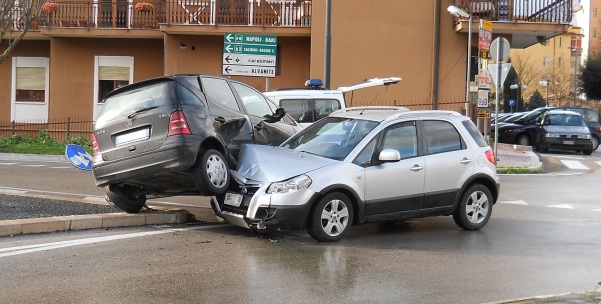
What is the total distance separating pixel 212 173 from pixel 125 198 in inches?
59.9

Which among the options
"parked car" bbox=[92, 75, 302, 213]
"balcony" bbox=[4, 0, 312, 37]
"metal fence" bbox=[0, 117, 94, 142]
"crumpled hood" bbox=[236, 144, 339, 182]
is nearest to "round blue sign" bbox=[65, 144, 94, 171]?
"parked car" bbox=[92, 75, 302, 213]

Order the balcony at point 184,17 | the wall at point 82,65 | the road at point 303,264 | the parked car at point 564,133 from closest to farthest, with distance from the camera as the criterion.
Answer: the road at point 303,264 → the balcony at point 184,17 → the parked car at point 564,133 → the wall at point 82,65

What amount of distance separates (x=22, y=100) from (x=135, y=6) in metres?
6.28

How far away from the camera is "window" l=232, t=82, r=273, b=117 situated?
10953 mm

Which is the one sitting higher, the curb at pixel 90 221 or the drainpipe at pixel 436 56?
the drainpipe at pixel 436 56

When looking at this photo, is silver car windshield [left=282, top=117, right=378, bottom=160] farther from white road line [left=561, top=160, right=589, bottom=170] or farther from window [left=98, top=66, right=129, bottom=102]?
window [left=98, top=66, right=129, bottom=102]

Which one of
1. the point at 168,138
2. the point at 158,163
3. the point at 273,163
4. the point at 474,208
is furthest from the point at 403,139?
the point at 158,163

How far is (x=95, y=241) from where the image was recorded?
911cm

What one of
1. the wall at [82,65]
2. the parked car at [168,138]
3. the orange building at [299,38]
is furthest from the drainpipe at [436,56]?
the parked car at [168,138]

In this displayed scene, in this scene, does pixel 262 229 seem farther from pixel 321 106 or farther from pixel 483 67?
pixel 483 67

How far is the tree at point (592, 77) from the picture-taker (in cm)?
5985

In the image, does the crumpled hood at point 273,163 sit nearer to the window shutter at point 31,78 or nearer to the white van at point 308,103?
the white van at point 308,103

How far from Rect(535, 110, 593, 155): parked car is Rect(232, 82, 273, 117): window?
19894mm

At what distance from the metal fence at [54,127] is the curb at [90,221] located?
1838cm
